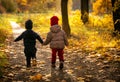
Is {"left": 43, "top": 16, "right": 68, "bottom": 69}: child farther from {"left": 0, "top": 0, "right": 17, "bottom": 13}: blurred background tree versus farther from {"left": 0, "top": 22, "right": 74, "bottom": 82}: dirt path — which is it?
{"left": 0, "top": 0, "right": 17, "bottom": 13}: blurred background tree

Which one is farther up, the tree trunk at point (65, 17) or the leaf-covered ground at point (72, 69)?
the tree trunk at point (65, 17)

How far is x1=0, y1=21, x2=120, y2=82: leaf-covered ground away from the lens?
8.42m

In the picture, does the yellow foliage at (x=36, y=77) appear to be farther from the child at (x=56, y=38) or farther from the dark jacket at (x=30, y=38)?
the dark jacket at (x=30, y=38)

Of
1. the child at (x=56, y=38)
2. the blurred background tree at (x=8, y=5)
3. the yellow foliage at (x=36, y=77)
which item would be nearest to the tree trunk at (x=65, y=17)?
the child at (x=56, y=38)

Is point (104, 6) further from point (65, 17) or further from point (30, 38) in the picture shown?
point (30, 38)

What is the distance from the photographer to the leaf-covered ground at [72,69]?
8422mm

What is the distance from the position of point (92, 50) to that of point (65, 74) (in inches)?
175

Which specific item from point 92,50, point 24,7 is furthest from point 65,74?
point 24,7

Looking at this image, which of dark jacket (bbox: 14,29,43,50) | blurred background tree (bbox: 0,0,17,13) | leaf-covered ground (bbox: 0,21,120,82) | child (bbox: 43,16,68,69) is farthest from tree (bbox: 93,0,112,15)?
blurred background tree (bbox: 0,0,17,13)

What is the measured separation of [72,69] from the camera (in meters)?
9.71

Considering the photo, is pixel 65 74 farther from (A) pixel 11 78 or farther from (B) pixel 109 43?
(B) pixel 109 43

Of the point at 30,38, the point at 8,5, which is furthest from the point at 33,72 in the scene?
the point at 8,5

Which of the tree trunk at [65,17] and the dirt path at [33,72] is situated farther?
the tree trunk at [65,17]

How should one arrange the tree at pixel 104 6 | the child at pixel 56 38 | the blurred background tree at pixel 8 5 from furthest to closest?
1. the blurred background tree at pixel 8 5
2. the tree at pixel 104 6
3. the child at pixel 56 38
